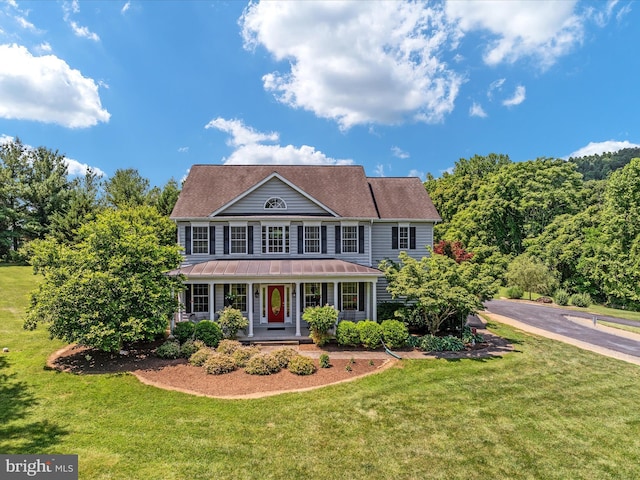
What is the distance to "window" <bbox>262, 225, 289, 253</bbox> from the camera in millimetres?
19062

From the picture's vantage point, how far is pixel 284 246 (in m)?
19.1

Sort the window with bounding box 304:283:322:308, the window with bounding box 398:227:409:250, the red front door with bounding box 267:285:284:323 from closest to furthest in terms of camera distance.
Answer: the red front door with bounding box 267:285:284:323
the window with bounding box 304:283:322:308
the window with bounding box 398:227:409:250

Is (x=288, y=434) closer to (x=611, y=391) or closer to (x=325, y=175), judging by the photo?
(x=611, y=391)

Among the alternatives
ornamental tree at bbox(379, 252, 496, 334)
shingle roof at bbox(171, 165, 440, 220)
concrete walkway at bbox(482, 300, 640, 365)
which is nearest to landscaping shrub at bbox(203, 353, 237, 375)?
ornamental tree at bbox(379, 252, 496, 334)

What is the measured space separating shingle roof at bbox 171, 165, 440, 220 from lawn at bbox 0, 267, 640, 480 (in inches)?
391

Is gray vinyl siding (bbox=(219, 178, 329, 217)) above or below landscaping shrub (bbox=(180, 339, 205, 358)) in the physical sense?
above

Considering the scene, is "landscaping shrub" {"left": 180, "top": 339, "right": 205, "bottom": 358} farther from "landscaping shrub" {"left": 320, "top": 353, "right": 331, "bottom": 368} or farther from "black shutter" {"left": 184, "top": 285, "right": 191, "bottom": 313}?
"landscaping shrub" {"left": 320, "top": 353, "right": 331, "bottom": 368}

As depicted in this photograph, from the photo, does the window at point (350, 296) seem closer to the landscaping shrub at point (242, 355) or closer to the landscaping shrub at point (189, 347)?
the landscaping shrub at point (242, 355)

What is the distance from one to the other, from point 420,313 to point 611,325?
1300 centimetres

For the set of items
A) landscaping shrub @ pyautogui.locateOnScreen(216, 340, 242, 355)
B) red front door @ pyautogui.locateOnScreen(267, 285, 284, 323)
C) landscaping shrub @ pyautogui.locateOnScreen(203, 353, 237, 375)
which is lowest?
landscaping shrub @ pyautogui.locateOnScreen(203, 353, 237, 375)

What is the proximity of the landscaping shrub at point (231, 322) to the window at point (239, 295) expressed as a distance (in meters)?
1.87

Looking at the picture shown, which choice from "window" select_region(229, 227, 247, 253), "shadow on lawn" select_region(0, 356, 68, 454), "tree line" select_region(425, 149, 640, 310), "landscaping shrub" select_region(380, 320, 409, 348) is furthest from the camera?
"tree line" select_region(425, 149, 640, 310)

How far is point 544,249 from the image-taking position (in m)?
35.0

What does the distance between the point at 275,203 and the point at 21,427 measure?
1353 centimetres
